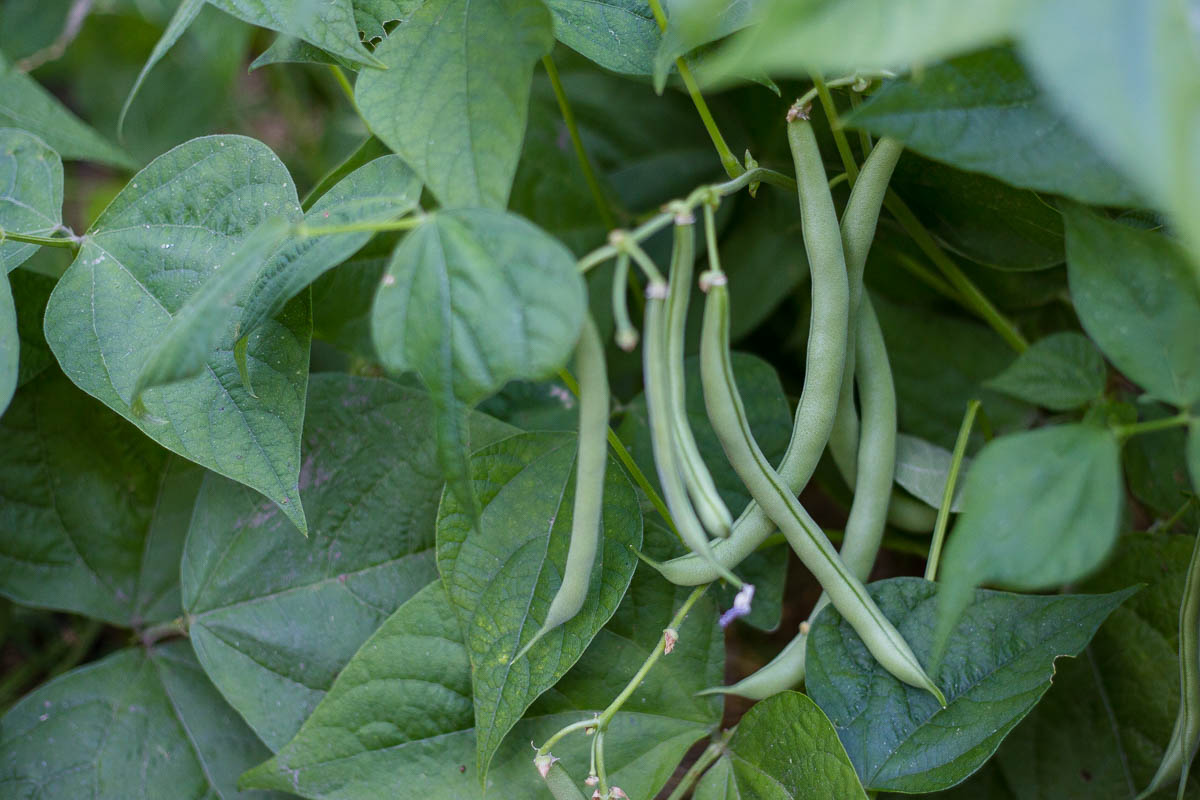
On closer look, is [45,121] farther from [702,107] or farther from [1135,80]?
[1135,80]

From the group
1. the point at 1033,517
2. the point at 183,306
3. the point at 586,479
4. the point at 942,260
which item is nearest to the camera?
the point at 1033,517

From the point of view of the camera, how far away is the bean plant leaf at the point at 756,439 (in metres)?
0.99

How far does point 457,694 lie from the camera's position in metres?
0.90

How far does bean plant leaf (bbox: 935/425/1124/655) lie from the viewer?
1.88 feet

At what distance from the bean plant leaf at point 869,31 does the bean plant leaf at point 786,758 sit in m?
0.57

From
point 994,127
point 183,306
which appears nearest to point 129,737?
point 183,306

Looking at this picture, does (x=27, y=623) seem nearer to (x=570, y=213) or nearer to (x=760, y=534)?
(x=570, y=213)

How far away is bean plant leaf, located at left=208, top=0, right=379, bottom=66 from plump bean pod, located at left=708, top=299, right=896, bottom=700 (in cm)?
56

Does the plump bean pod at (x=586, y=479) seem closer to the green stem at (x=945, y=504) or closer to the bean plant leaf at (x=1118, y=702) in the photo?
the green stem at (x=945, y=504)

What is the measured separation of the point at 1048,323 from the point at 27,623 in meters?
1.66

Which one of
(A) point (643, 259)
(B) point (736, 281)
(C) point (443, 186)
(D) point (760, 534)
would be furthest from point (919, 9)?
(B) point (736, 281)

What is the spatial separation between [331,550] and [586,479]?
45 cm

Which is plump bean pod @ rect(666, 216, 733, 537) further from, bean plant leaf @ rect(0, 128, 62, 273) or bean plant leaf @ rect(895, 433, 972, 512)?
bean plant leaf @ rect(0, 128, 62, 273)

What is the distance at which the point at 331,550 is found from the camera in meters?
1.03
